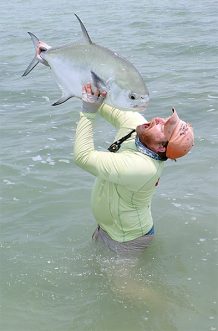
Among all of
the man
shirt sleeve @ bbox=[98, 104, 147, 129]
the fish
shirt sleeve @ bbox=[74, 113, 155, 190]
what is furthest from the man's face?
the fish

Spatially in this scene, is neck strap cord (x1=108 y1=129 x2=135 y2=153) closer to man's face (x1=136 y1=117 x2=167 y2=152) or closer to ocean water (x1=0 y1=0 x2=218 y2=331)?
man's face (x1=136 y1=117 x2=167 y2=152)

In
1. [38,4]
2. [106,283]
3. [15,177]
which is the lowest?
[38,4]

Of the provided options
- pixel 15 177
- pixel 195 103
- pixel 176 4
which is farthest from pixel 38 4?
pixel 15 177

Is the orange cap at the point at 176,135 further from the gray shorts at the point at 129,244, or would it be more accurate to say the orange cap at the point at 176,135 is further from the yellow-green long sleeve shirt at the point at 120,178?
the gray shorts at the point at 129,244

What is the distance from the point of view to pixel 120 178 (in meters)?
4.09

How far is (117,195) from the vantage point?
439cm

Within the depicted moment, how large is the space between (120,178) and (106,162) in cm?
16

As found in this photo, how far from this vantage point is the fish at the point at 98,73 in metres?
3.43

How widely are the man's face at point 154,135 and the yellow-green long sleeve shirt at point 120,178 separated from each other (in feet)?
0.32

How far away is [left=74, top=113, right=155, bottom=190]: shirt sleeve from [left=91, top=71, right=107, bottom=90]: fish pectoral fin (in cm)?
46

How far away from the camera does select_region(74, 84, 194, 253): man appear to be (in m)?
4.04

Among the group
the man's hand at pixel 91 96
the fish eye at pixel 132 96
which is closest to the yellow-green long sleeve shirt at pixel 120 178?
the man's hand at pixel 91 96

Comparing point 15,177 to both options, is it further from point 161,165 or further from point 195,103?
point 195,103

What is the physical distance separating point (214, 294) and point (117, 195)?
1228 millimetres
